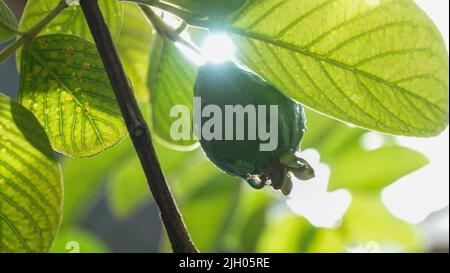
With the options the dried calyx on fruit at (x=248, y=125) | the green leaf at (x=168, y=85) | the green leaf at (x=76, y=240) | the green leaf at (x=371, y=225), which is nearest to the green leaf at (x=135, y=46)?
the green leaf at (x=168, y=85)

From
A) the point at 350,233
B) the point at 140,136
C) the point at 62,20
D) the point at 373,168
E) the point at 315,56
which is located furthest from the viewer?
the point at 350,233

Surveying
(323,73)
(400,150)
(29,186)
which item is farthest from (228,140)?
(400,150)

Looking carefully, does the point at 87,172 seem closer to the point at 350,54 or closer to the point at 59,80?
the point at 59,80

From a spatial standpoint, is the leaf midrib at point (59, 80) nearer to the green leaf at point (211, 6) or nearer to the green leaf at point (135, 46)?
the green leaf at point (211, 6)

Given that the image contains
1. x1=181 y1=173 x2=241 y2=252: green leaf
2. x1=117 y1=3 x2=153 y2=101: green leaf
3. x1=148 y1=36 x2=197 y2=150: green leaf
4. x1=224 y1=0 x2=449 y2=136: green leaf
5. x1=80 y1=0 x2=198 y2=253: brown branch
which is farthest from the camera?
x1=181 y1=173 x2=241 y2=252: green leaf

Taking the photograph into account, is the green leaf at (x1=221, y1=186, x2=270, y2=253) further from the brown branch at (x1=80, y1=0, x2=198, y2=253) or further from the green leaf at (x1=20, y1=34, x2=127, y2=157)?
the brown branch at (x1=80, y1=0, x2=198, y2=253)

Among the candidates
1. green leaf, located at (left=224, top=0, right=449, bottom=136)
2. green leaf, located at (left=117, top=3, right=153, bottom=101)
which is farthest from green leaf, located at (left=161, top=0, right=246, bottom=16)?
green leaf, located at (left=117, top=3, right=153, bottom=101)

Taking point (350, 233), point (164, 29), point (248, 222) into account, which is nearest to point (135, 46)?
point (164, 29)
